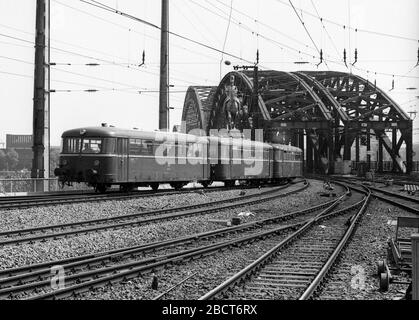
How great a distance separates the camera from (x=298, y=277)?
9367 millimetres

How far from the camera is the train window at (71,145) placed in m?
23.9

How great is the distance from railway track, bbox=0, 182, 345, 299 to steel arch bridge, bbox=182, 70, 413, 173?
47.4 metres

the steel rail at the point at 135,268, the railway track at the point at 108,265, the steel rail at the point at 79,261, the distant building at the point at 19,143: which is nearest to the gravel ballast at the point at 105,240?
the steel rail at the point at 79,261

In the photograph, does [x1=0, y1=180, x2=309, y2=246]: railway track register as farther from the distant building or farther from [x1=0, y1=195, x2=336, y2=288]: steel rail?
the distant building

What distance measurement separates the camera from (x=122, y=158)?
77.5 feet

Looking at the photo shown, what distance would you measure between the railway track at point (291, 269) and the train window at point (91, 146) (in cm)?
1029

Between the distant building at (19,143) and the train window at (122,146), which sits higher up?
the distant building at (19,143)

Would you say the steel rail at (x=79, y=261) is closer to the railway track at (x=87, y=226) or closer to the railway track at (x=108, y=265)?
the railway track at (x=108, y=265)

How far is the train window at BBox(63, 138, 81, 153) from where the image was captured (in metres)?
23.9

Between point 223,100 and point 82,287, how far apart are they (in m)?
82.1

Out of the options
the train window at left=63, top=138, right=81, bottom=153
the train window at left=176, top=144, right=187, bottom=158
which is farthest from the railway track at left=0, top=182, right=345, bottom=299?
the train window at left=176, top=144, right=187, bottom=158

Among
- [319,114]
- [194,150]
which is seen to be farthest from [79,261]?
[319,114]

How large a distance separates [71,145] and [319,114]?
2147 inches

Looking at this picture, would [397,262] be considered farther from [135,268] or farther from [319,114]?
[319,114]
